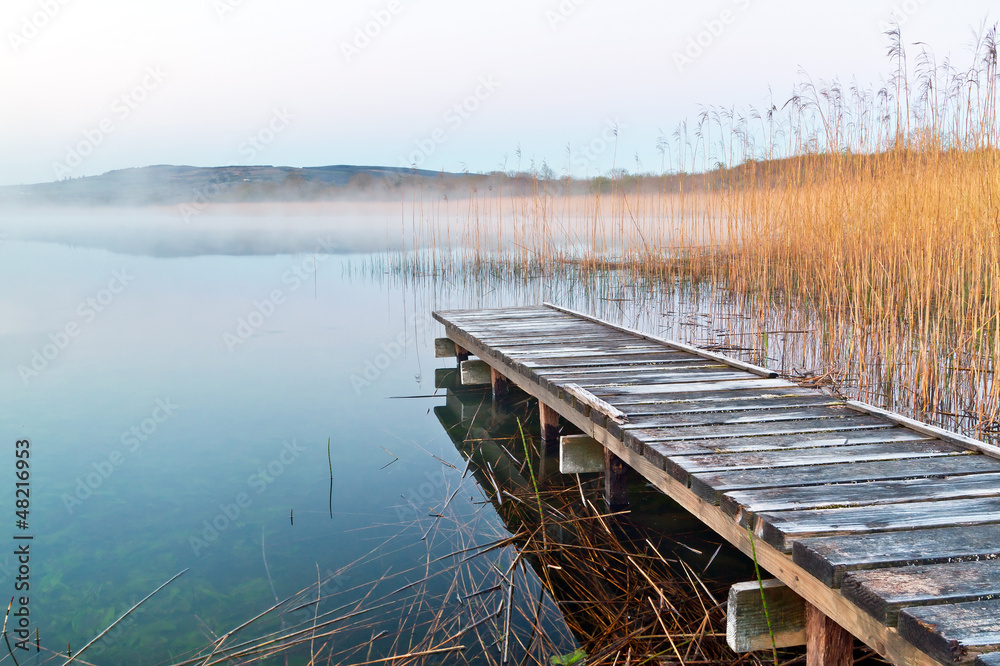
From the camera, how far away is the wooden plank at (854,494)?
4.75 ft

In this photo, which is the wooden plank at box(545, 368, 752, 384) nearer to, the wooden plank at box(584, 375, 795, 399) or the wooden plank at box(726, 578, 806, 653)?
the wooden plank at box(584, 375, 795, 399)

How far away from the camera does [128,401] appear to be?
4.54m

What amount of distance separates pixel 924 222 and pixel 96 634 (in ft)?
11.9

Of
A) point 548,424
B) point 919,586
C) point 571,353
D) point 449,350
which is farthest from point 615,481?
point 449,350

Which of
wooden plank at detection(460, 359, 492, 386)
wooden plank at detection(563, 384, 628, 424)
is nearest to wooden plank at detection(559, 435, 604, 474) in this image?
wooden plank at detection(563, 384, 628, 424)

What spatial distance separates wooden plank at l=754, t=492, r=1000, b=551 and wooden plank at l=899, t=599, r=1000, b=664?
273mm

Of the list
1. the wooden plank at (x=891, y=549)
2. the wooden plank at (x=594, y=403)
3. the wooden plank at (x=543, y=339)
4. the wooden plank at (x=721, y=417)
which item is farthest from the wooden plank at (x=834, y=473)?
the wooden plank at (x=543, y=339)

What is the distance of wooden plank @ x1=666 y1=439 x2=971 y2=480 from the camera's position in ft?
5.58

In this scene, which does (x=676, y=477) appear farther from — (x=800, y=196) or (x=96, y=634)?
(x=800, y=196)

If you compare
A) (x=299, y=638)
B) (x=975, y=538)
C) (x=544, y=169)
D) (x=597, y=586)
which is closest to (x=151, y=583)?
(x=299, y=638)

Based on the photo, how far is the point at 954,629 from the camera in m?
0.98

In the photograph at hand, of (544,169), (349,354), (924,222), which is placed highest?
(544,169)

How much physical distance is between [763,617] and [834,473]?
1.42ft

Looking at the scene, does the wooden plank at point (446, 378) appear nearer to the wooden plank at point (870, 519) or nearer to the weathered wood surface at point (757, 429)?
the weathered wood surface at point (757, 429)
